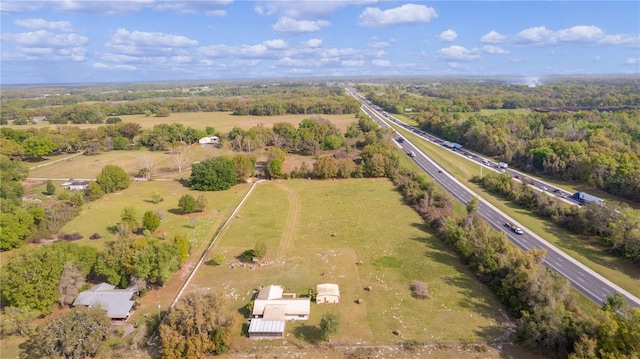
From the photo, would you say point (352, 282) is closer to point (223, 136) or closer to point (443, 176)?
point (443, 176)

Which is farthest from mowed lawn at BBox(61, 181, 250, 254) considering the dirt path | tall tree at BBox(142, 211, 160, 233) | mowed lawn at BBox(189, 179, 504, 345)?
the dirt path

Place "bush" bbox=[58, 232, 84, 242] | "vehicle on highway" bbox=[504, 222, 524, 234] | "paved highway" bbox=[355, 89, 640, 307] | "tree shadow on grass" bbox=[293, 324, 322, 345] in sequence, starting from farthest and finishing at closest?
"vehicle on highway" bbox=[504, 222, 524, 234]
"bush" bbox=[58, 232, 84, 242]
"paved highway" bbox=[355, 89, 640, 307]
"tree shadow on grass" bbox=[293, 324, 322, 345]

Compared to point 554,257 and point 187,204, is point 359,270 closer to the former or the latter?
point 554,257

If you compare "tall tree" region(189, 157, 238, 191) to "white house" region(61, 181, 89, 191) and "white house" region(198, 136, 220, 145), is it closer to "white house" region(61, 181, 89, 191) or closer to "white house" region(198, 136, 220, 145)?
"white house" region(61, 181, 89, 191)

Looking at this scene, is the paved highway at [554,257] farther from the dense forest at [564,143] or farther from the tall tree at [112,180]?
the tall tree at [112,180]

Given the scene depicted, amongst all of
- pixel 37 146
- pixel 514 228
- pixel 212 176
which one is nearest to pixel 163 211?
pixel 212 176

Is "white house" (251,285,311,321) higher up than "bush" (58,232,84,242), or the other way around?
"bush" (58,232,84,242)

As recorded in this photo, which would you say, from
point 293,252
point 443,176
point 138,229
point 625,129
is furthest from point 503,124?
point 138,229
